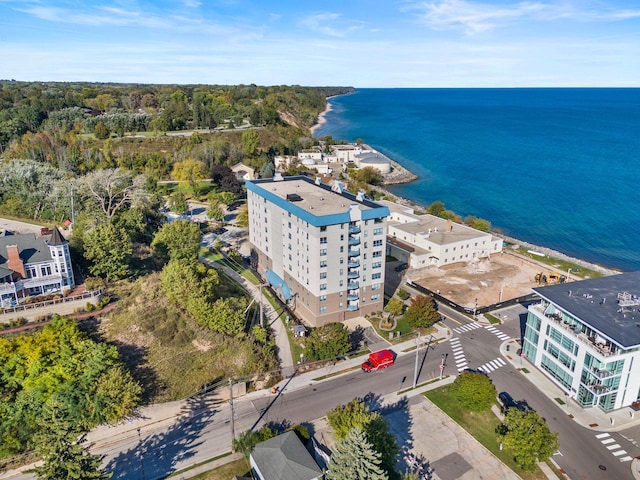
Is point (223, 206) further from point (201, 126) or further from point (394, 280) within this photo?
point (201, 126)

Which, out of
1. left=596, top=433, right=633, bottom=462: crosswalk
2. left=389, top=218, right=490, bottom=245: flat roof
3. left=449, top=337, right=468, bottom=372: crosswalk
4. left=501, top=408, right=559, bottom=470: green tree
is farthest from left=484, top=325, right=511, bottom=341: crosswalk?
left=389, top=218, right=490, bottom=245: flat roof

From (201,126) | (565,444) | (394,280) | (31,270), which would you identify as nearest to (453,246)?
(394,280)

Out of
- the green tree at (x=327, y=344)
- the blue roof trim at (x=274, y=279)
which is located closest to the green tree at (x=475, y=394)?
the green tree at (x=327, y=344)

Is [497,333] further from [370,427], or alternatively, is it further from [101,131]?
[101,131]

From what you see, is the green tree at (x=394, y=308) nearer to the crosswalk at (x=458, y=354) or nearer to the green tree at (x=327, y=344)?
the crosswalk at (x=458, y=354)

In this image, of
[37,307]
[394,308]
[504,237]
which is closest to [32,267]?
[37,307]

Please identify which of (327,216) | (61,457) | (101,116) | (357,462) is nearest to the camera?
(357,462)
